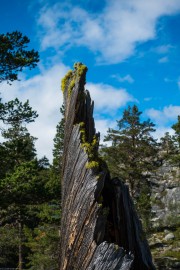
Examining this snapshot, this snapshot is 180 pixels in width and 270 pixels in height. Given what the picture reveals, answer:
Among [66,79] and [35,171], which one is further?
[35,171]

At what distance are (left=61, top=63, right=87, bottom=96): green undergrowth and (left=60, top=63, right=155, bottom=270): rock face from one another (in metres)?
0.03

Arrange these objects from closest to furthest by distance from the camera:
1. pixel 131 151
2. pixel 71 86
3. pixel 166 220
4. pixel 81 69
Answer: pixel 81 69
pixel 71 86
pixel 131 151
pixel 166 220

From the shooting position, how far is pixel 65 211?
8188mm

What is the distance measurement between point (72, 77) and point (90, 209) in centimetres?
408

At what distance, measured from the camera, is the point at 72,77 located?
31.3 ft

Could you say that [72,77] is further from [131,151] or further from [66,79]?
[131,151]

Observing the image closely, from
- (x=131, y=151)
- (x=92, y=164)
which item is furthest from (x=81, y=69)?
(x=131, y=151)

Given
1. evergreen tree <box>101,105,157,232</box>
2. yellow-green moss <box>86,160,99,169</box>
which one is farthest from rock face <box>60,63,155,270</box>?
evergreen tree <box>101,105,157,232</box>

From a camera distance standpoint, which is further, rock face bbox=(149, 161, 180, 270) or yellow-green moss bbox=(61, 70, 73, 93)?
rock face bbox=(149, 161, 180, 270)

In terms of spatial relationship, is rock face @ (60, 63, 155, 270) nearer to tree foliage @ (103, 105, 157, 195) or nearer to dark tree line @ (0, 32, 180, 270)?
dark tree line @ (0, 32, 180, 270)

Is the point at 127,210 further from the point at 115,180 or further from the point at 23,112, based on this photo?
the point at 23,112

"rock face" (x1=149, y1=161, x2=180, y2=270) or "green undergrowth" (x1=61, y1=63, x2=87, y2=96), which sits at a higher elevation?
"green undergrowth" (x1=61, y1=63, x2=87, y2=96)

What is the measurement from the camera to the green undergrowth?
29.2 feet

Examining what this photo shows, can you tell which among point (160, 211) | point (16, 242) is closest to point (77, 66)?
point (16, 242)
